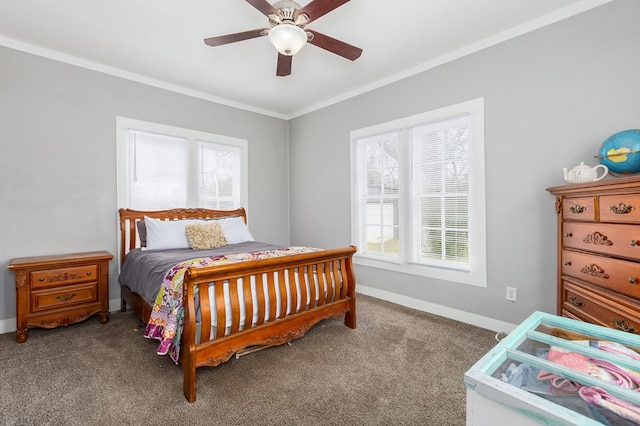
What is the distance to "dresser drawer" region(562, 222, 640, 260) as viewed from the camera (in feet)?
5.16

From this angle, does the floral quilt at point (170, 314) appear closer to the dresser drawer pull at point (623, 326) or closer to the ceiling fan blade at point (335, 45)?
the ceiling fan blade at point (335, 45)

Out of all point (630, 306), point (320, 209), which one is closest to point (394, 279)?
point (320, 209)

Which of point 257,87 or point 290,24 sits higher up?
point 257,87

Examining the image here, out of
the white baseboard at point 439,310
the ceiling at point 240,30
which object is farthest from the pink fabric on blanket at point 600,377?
the ceiling at point 240,30

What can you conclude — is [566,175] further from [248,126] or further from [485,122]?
[248,126]

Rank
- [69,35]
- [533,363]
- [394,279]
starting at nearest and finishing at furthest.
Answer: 1. [533,363]
2. [69,35]
3. [394,279]

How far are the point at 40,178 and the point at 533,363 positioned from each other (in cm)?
404

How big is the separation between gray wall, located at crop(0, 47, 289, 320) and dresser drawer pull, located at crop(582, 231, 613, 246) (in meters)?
4.21

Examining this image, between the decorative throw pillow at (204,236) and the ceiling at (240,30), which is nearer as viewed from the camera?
the ceiling at (240,30)

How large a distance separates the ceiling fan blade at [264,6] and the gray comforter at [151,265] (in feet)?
6.36

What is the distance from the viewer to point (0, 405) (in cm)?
179

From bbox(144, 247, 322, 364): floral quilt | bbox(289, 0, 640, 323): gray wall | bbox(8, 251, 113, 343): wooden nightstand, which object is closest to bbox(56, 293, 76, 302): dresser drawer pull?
bbox(8, 251, 113, 343): wooden nightstand

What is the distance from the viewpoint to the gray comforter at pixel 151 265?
8.03 ft

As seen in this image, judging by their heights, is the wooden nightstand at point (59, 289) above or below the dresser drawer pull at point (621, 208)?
below
